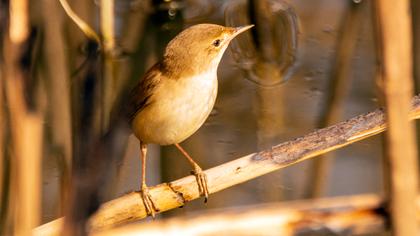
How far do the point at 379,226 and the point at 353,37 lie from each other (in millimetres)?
2605

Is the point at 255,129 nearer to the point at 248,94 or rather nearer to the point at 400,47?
the point at 248,94

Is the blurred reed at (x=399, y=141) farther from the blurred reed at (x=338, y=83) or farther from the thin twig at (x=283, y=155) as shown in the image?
the blurred reed at (x=338, y=83)

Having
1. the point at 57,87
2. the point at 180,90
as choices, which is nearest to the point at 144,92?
the point at 180,90

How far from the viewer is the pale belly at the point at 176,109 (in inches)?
106

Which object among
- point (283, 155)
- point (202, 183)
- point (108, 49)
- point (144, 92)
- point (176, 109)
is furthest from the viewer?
point (108, 49)

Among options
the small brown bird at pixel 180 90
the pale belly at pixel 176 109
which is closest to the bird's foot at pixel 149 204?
the small brown bird at pixel 180 90

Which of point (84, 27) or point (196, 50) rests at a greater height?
point (84, 27)

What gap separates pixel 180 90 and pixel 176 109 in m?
0.07

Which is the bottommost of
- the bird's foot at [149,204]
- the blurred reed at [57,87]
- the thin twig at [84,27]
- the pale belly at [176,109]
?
the bird's foot at [149,204]

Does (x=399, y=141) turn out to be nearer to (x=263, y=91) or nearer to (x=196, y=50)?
(x=196, y=50)

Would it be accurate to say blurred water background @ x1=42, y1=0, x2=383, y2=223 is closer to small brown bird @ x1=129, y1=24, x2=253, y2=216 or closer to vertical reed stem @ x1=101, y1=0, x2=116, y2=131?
vertical reed stem @ x1=101, y1=0, x2=116, y2=131

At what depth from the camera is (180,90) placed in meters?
2.74

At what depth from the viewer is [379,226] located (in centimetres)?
190

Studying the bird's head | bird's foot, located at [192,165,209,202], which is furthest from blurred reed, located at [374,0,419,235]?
the bird's head
